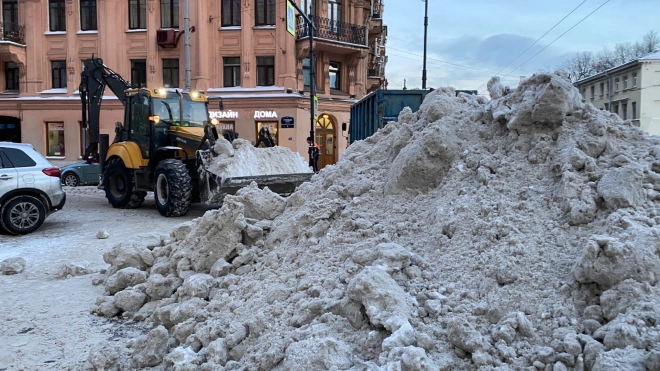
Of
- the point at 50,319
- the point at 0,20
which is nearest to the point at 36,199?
the point at 50,319

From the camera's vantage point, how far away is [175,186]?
10.5m

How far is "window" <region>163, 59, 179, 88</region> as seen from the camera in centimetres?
2553

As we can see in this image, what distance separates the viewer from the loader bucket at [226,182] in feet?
A: 32.4

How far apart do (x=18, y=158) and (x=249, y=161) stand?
14.0 ft

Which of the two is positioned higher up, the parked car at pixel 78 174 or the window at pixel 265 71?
the window at pixel 265 71

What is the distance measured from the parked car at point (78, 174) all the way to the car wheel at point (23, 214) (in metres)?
10.3

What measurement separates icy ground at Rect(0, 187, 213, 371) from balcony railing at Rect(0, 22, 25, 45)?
2079 centimetres

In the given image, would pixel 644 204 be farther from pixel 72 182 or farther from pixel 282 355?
pixel 72 182

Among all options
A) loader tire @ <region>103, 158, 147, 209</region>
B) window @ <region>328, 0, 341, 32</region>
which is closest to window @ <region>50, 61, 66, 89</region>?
window @ <region>328, 0, 341, 32</region>

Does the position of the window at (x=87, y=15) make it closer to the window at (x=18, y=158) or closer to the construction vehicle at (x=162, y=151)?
the construction vehicle at (x=162, y=151)

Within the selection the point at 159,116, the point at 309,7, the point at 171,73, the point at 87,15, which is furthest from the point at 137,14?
the point at 159,116

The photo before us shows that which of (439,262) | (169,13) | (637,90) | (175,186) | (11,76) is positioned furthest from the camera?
(637,90)

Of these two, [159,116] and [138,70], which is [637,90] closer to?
[138,70]

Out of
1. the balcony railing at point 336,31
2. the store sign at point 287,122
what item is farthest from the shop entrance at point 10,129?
the balcony railing at point 336,31
